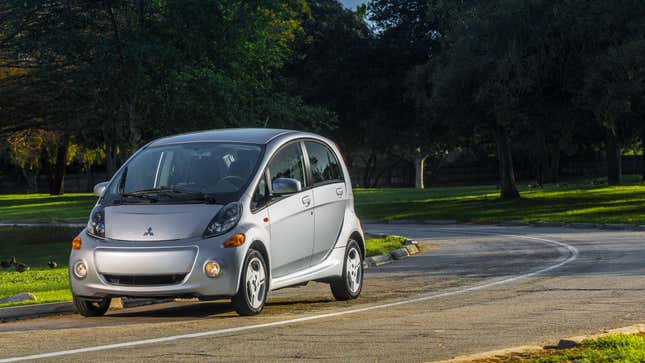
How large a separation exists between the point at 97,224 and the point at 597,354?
573 centimetres

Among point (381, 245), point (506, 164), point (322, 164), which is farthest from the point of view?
point (506, 164)

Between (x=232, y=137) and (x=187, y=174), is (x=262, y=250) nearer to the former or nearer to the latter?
(x=187, y=174)

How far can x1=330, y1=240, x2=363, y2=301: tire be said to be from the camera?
13539 millimetres

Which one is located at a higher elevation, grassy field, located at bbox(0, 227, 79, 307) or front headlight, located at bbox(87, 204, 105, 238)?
front headlight, located at bbox(87, 204, 105, 238)

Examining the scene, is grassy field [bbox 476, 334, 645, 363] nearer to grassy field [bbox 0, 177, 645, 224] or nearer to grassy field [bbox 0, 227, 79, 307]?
grassy field [bbox 0, 227, 79, 307]

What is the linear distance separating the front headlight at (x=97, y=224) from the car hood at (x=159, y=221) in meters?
0.08

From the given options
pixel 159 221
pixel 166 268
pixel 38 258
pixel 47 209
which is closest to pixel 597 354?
pixel 166 268

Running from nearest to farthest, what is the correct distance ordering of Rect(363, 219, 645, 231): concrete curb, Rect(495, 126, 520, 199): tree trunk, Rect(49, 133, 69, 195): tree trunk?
Rect(363, 219, 645, 231): concrete curb, Rect(495, 126, 520, 199): tree trunk, Rect(49, 133, 69, 195): tree trunk

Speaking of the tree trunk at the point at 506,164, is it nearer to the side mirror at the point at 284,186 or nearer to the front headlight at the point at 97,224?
the side mirror at the point at 284,186

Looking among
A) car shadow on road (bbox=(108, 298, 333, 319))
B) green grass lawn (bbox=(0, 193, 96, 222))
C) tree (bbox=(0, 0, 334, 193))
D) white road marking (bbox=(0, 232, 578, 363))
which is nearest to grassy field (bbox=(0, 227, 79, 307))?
car shadow on road (bbox=(108, 298, 333, 319))

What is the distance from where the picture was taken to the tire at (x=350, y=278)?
44.4 ft

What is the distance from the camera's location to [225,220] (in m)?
11.5

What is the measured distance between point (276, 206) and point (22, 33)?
20.2 metres

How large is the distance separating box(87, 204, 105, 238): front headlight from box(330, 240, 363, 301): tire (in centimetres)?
306
